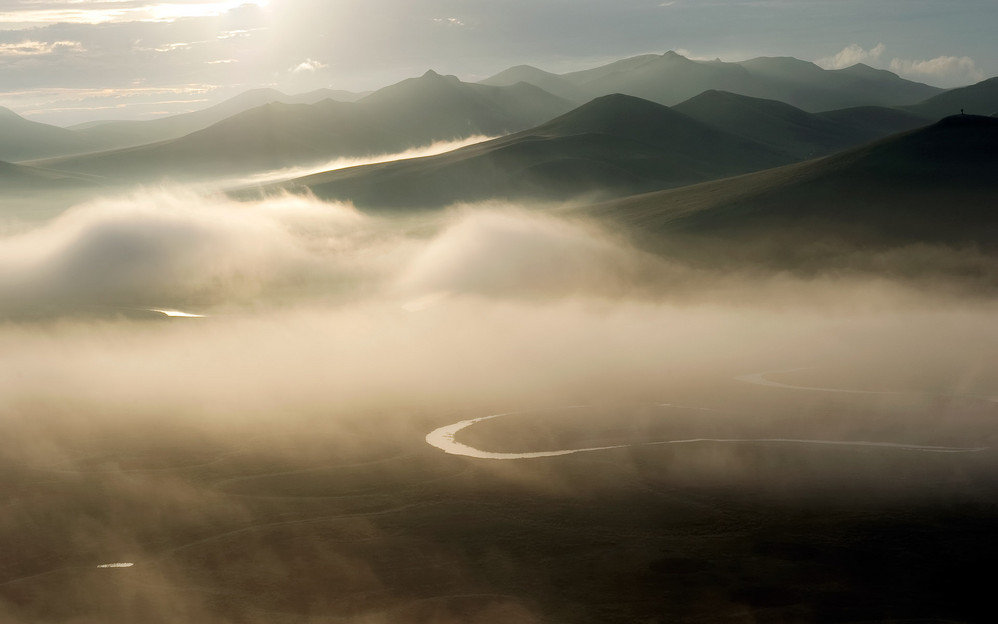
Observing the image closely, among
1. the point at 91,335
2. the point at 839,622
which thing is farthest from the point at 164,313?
the point at 839,622

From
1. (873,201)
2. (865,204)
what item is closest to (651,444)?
(865,204)

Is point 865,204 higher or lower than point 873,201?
lower

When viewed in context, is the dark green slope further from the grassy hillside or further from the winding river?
the winding river

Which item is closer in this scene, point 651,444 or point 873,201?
point 651,444

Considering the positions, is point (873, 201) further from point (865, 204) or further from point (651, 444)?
point (651, 444)

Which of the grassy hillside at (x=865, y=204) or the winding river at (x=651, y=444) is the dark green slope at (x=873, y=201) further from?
the winding river at (x=651, y=444)

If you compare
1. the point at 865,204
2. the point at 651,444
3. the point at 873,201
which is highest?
the point at 873,201

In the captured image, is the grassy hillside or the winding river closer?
the winding river

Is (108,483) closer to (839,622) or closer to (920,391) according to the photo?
(839,622)

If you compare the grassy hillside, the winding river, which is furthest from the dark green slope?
the winding river
